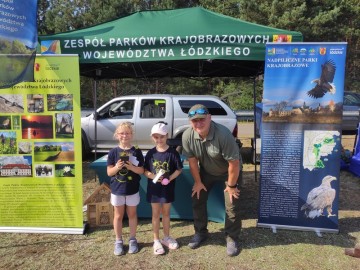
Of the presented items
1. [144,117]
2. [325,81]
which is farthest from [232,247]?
[144,117]

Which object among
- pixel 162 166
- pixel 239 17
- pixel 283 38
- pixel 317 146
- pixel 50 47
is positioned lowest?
pixel 162 166

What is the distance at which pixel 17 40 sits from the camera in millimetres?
3523

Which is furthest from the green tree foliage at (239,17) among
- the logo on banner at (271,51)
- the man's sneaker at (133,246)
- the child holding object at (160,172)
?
the man's sneaker at (133,246)

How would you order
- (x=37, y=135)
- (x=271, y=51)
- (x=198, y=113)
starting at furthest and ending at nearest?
(x=271, y=51)
(x=37, y=135)
(x=198, y=113)

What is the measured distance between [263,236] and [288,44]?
238 centimetres

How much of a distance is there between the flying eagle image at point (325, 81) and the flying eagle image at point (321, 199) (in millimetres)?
1043

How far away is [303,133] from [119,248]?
101 inches

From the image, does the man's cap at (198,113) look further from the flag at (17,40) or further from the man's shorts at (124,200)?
the flag at (17,40)

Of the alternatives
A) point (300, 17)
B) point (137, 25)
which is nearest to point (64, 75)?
point (137, 25)

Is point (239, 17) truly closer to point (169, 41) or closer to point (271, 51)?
point (169, 41)

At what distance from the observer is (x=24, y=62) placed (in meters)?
3.65

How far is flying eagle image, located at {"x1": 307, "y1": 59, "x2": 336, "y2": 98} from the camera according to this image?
401 cm

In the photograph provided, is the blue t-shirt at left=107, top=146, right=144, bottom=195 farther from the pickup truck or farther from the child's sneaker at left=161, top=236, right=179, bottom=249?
the pickup truck

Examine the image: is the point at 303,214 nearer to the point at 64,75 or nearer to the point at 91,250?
the point at 91,250
